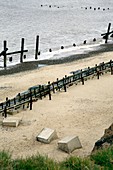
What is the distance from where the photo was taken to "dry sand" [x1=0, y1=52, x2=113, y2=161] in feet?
41.5

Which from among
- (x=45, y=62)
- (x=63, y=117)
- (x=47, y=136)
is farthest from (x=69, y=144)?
(x=45, y=62)

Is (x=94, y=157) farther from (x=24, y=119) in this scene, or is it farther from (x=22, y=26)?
(x=22, y=26)

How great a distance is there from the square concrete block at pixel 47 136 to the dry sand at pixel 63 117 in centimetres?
16

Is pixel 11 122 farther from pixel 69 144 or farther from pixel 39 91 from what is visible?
pixel 39 91

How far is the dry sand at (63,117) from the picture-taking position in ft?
41.5

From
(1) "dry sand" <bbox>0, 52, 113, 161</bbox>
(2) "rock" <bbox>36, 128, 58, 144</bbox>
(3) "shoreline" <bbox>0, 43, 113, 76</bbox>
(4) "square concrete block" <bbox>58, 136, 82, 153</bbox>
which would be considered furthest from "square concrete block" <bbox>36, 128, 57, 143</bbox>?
(3) "shoreline" <bbox>0, 43, 113, 76</bbox>

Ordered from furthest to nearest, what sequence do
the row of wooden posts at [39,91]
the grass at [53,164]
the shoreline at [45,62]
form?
1. the shoreline at [45,62]
2. the row of wooden posts at [39,91]
3. the grass at [53,164]

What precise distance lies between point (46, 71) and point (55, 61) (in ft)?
14.0

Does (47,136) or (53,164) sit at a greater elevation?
(53,164)

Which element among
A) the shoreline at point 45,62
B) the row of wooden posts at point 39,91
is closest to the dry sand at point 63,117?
the row of wooden posts at point 39,91

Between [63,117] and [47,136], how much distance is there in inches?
106

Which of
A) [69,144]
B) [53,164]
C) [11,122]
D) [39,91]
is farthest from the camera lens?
[39,91]

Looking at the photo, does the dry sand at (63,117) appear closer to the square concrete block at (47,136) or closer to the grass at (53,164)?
the square concrete block at (47,136)

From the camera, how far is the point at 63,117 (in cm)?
1548
